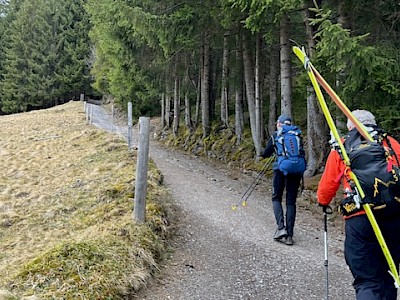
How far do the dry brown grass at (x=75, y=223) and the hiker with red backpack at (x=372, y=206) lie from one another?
235cm

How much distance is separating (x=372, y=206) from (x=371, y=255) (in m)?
0.45

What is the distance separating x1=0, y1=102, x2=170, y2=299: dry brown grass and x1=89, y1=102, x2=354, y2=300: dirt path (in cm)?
43

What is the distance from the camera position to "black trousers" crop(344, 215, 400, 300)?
341 centimetres

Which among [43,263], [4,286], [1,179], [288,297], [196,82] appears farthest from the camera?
[196,82]

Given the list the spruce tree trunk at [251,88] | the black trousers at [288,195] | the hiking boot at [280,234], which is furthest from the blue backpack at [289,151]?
the spruce tree trunk at [251,88]

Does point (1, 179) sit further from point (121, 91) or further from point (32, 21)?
point (32, 21)

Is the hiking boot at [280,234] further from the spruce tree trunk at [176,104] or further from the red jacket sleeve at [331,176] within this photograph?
the spruce tree trunk at [176,104]

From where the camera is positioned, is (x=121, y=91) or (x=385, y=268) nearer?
(x=385, y=268)

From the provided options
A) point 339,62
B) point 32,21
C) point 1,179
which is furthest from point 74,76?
point 339,62

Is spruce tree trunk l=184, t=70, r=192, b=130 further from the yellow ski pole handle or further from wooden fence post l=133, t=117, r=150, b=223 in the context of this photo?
the yellow ski pole handle

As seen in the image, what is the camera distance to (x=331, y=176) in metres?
3.75

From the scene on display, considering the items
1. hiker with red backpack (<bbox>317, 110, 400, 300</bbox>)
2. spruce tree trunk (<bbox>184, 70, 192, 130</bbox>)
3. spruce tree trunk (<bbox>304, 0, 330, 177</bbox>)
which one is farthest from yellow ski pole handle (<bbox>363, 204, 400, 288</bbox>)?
spruce tree trunk (<bbox>184, 70, 192, 130</bbox>)

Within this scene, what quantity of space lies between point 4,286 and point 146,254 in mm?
1646

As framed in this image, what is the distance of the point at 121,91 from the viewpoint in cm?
2328
